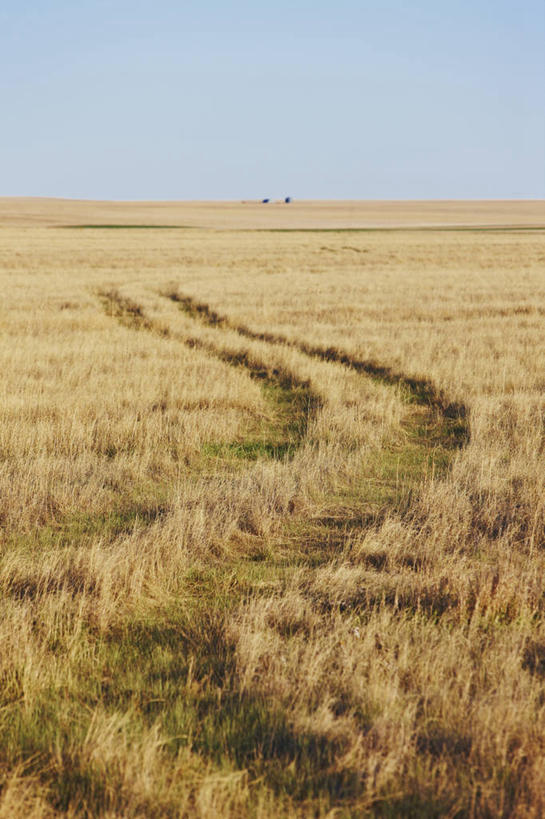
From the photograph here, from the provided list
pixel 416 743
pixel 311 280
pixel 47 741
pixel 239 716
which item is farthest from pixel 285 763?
pixel 311 280

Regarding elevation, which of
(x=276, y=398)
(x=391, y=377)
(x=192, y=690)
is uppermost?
(x=391, y=377)

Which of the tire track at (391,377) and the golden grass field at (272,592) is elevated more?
the tire track at (391,377)

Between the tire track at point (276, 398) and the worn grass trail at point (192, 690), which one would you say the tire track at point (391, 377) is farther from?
the worn grass trail at point (192, 690)

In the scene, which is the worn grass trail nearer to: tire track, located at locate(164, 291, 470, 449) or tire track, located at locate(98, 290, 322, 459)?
tire track, located at locate(98, 290, 322, 459)

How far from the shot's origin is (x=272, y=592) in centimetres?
451

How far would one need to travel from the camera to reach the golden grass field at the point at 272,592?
2.90m

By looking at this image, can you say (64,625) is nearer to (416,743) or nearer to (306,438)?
(416,743)

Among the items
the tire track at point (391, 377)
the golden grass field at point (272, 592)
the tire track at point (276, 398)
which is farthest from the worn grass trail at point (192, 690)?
the tire track at point (391, 377)

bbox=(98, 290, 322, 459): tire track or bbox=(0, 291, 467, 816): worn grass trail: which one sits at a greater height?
bbox=(98, 290, 322, 459): tire track

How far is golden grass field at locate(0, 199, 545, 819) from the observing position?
290cm

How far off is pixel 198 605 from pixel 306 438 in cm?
424

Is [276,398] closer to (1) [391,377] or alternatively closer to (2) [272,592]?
(1) [391,377]

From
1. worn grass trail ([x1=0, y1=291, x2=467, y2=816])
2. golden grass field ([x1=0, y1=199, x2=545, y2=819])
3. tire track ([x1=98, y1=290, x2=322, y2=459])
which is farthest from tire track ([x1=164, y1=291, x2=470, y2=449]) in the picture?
worn grass trail ([x1=0, y1=291, x2=467, y2=816])

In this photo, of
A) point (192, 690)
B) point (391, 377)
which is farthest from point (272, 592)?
point (391, 377)
